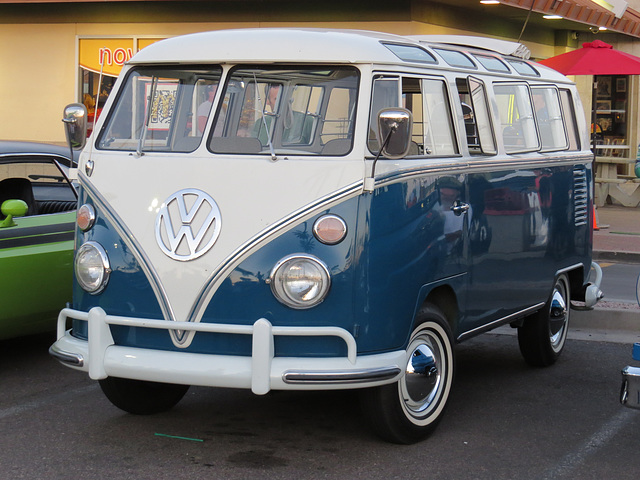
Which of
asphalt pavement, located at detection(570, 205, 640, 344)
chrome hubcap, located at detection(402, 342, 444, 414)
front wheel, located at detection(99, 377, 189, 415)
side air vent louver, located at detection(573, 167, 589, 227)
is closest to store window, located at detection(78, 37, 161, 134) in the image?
asphalt pavement, located at detection(570, 205, 640, 344)

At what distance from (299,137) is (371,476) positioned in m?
1.80

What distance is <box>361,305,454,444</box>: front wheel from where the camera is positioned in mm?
5227

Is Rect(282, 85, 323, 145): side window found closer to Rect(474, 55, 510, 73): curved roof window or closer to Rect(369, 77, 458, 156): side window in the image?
Rect(369, 77, 458, 156): side window

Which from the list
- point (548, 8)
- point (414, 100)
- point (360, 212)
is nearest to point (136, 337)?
point (360, 212)

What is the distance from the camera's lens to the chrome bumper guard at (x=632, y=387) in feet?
15.6

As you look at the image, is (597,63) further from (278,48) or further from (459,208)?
(278,48)

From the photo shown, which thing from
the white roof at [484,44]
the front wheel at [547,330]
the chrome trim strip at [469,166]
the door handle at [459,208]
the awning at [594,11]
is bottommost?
the front wheel at [547,330]

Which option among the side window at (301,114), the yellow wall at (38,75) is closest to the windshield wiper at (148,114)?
the side window at (301,114)

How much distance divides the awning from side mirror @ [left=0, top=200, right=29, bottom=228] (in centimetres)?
1059

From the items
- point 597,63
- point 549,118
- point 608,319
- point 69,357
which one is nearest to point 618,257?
point 597,63

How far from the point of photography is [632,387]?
4762 millimetres

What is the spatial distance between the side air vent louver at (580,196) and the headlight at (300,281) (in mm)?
3237

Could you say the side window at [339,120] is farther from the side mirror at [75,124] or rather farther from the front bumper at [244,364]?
the side mirror at [75,124]

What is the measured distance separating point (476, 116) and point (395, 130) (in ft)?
4.73
